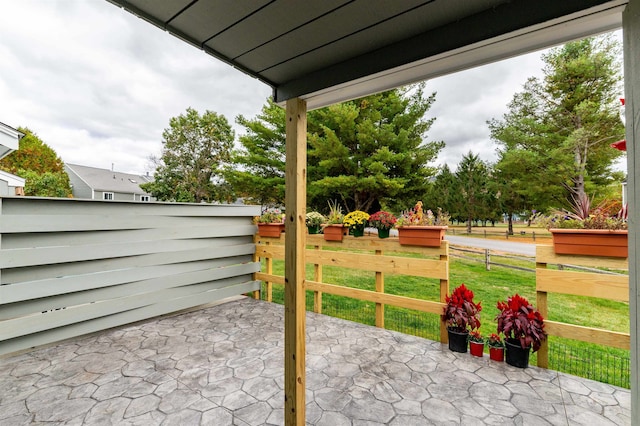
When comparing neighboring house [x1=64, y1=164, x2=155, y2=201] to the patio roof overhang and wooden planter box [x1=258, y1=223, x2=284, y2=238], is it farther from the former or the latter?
the patio roof overhang

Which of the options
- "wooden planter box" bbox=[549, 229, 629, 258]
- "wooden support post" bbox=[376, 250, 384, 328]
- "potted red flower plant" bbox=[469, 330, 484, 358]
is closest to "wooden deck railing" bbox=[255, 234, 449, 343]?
"wooden support post" bbox=[376, 250, 384, 328]

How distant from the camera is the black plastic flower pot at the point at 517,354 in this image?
6.26 ft

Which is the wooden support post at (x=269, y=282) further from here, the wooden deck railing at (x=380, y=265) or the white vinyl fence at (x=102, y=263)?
the white vinyl fence at (x=102, y=263)

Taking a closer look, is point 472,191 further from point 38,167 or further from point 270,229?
point 38,167

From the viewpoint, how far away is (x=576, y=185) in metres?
4.07

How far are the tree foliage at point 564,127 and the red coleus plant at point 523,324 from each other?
9.44 feet

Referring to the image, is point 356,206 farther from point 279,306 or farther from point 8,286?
point 8,286

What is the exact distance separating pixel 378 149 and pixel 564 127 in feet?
10.7

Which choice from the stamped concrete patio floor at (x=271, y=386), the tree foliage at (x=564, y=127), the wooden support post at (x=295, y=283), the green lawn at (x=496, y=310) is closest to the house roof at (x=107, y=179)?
the green lawn at (x=496, y=310)

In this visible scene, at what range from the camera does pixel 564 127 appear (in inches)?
185

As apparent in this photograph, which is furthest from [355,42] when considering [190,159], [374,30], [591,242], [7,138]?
[190,159]

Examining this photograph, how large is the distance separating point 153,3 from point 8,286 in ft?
8.36

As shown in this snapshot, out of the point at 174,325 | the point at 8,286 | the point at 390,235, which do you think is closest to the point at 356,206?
the point at 390,235

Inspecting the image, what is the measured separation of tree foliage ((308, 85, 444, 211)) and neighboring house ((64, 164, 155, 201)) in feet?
33.2
